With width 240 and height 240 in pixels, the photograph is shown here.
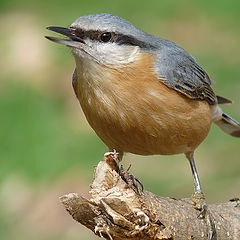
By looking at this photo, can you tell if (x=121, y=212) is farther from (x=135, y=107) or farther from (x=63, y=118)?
(x=63, y=118)

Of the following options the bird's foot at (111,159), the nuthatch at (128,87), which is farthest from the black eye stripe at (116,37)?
the bird's foot at (111,159)

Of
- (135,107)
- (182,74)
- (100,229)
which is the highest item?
(182,74)

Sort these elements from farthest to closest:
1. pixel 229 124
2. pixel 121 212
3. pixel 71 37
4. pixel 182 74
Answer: pixel 229 124
pixel 182 74
pixel 71 37
pixel 121 212

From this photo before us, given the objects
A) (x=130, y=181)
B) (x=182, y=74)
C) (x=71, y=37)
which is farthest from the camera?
(x=182, y=74)

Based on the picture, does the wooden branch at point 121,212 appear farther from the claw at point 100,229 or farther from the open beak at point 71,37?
the open beak at point 71,37

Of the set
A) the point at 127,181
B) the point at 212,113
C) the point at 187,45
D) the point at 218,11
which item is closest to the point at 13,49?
the point at 187,45

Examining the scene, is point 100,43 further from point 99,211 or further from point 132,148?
point 99,211

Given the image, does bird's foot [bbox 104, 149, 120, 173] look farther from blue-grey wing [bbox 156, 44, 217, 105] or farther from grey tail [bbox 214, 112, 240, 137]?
grey tail [bbox 214, 112, 240, 137]

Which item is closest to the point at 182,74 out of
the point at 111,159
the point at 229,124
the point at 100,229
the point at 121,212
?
the point at 229,124
